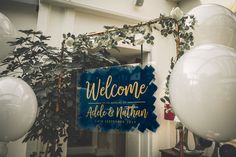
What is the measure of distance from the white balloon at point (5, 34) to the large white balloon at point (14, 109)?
1.46 ft

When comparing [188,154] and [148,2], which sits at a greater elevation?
[148,2]

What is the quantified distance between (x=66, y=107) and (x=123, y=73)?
0.64 m

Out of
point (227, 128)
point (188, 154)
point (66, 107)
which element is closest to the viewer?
point (227, 128)

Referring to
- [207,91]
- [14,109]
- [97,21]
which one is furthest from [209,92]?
[97,21]

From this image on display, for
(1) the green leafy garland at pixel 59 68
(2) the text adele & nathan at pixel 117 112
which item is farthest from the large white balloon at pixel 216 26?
(2) the text adele & nathan at pixel 117 112

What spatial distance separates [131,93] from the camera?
1685mm

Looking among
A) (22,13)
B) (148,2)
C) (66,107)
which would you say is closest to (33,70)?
(66,107)

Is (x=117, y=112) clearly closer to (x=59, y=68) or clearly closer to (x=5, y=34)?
(x=59, y=68)

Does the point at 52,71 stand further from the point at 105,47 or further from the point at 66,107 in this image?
the point at 105,47

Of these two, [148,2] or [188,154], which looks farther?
[148,2]

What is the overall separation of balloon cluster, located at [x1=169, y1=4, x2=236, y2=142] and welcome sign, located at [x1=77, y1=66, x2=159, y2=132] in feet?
1.75

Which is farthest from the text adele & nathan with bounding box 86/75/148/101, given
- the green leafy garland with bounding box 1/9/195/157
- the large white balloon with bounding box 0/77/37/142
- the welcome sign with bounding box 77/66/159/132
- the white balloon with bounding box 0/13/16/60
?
the white balloon with bounding box 0/13/16/60

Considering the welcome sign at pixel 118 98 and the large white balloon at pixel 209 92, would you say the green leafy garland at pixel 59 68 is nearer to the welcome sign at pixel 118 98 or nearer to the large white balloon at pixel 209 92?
the welcome sign at pixel 118 98

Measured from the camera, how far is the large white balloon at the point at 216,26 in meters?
1.25
